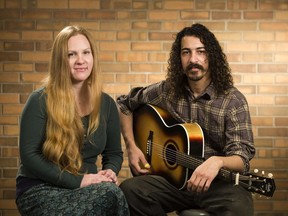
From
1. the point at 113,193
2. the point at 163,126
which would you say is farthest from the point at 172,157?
the point at 113,193

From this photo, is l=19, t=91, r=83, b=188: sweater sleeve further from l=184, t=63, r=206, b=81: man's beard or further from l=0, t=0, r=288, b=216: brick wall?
l=0, t=0, r=288, b=216: brick wall

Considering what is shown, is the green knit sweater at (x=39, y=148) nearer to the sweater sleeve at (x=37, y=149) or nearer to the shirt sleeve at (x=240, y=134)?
the sweater sleeve at (x=37, y=149)

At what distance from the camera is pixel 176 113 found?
291 centimetres

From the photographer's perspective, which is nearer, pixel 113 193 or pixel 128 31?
pixel 113 193

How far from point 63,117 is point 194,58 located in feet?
2.86

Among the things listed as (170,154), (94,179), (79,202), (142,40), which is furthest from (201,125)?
(142,40)

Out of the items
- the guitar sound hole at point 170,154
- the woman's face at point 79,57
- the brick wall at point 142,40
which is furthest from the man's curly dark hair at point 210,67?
the brick wall at point 142,40

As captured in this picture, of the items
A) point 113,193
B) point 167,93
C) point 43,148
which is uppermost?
point 167,93

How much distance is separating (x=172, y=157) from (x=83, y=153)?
0.51 metres

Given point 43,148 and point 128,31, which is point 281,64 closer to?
point 128,31

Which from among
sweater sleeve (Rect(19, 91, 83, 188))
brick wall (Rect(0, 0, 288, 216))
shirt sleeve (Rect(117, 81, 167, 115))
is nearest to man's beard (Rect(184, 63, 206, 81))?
shirt sleeve (Rect(117, 81, 167, 115))

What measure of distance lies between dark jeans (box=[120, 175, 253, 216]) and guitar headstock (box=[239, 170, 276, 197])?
130 mm

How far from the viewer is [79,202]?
2.21m

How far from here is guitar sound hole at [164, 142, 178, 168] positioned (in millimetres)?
2691
